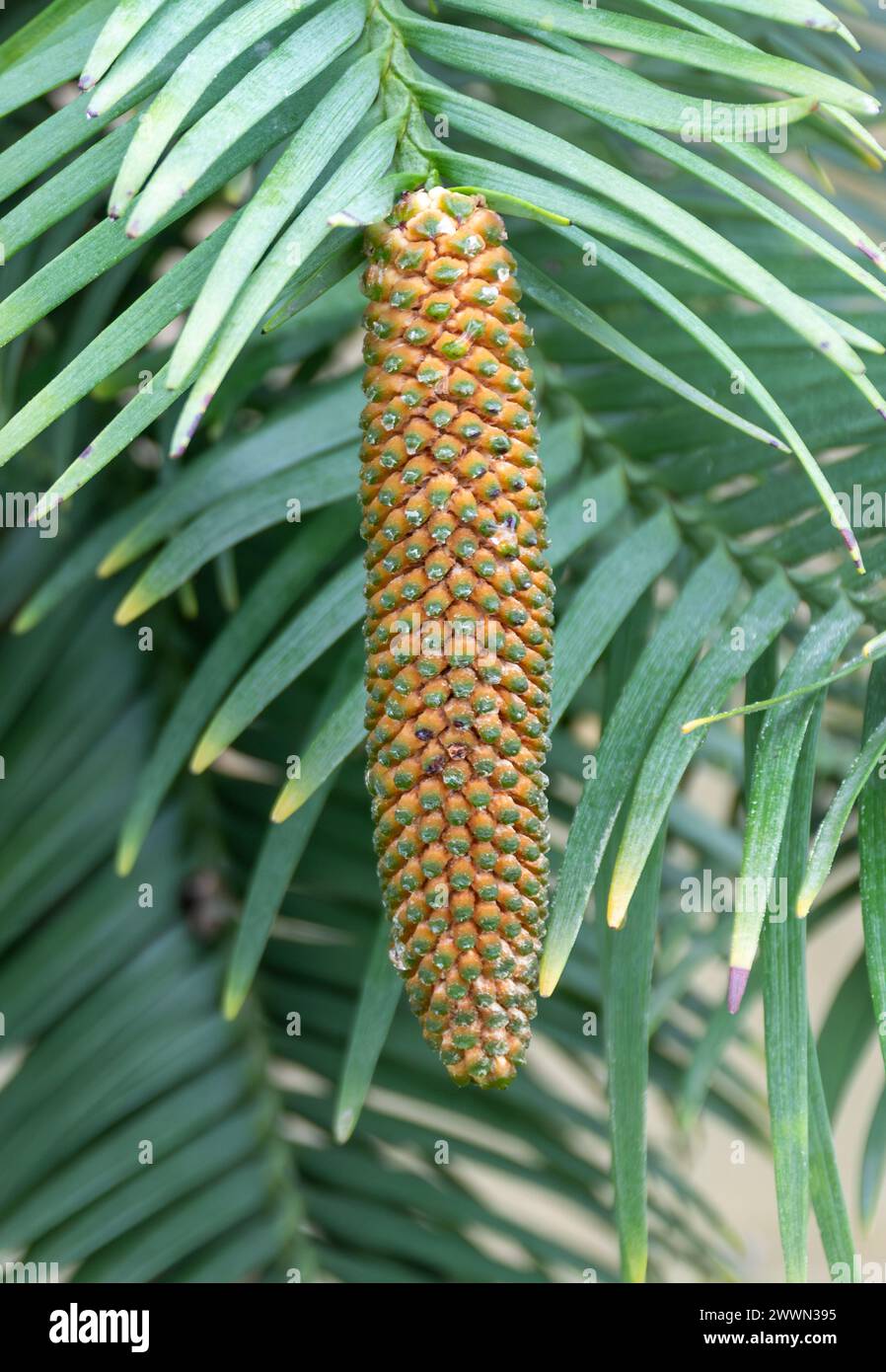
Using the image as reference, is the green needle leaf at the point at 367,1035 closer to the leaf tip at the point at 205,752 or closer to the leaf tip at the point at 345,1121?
the leaf tip at the point at 345,1121

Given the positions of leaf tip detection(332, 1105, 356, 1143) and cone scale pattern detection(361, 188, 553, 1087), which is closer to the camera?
cone scale pattern detection(361, 188, 553, 1087)

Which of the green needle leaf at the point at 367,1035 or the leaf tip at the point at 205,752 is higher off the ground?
the leaf tip at the point at 205,752

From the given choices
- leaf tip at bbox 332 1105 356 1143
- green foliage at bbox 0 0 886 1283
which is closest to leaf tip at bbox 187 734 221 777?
green foliage at bbox 0 0 886 1283

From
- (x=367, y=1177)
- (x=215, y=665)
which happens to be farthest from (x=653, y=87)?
(x=367, y=1177)

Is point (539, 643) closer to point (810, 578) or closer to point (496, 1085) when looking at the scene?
point (496, 1085)

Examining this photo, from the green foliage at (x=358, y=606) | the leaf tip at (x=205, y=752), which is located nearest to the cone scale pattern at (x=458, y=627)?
the green foliage at (x=358, y=606)

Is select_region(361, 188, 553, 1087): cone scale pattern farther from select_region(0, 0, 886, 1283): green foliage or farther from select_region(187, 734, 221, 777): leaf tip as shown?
select_region(187, 734, 221, 777): leaf tip

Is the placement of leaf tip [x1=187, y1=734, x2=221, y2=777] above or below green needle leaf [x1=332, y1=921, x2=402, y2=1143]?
above
